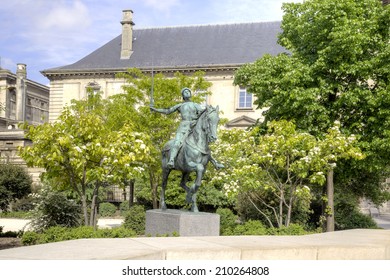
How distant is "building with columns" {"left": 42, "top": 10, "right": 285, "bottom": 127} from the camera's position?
42531mm

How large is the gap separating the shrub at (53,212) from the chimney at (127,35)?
28.8 meters

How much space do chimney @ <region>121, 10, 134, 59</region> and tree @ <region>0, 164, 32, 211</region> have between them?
16153mm

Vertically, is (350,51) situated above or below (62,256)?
above

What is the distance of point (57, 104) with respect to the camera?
4644 cm

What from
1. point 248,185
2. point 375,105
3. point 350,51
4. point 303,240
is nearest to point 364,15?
point 350,51

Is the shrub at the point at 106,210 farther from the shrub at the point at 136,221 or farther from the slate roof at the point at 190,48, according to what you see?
the shrub at the point at 136,221

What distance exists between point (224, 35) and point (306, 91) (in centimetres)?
2639

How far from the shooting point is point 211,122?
1175 centimetres

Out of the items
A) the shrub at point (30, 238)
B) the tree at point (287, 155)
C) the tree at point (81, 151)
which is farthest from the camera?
the tree at point (287, 155)

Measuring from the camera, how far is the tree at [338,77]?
19.5 m

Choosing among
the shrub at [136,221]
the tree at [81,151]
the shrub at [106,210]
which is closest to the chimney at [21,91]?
the shrub at [106,210]

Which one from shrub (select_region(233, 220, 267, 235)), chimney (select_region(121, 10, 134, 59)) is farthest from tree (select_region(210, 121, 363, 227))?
chimney (select_region(121, 10, 134, 59))

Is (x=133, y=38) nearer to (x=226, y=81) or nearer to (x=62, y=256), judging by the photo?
(x=226, y=81)

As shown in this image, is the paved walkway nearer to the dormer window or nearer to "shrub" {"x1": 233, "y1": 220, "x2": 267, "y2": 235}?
"shrub" {"x1": 233, "y1": 220, "x2": 267, "y2": 235}
